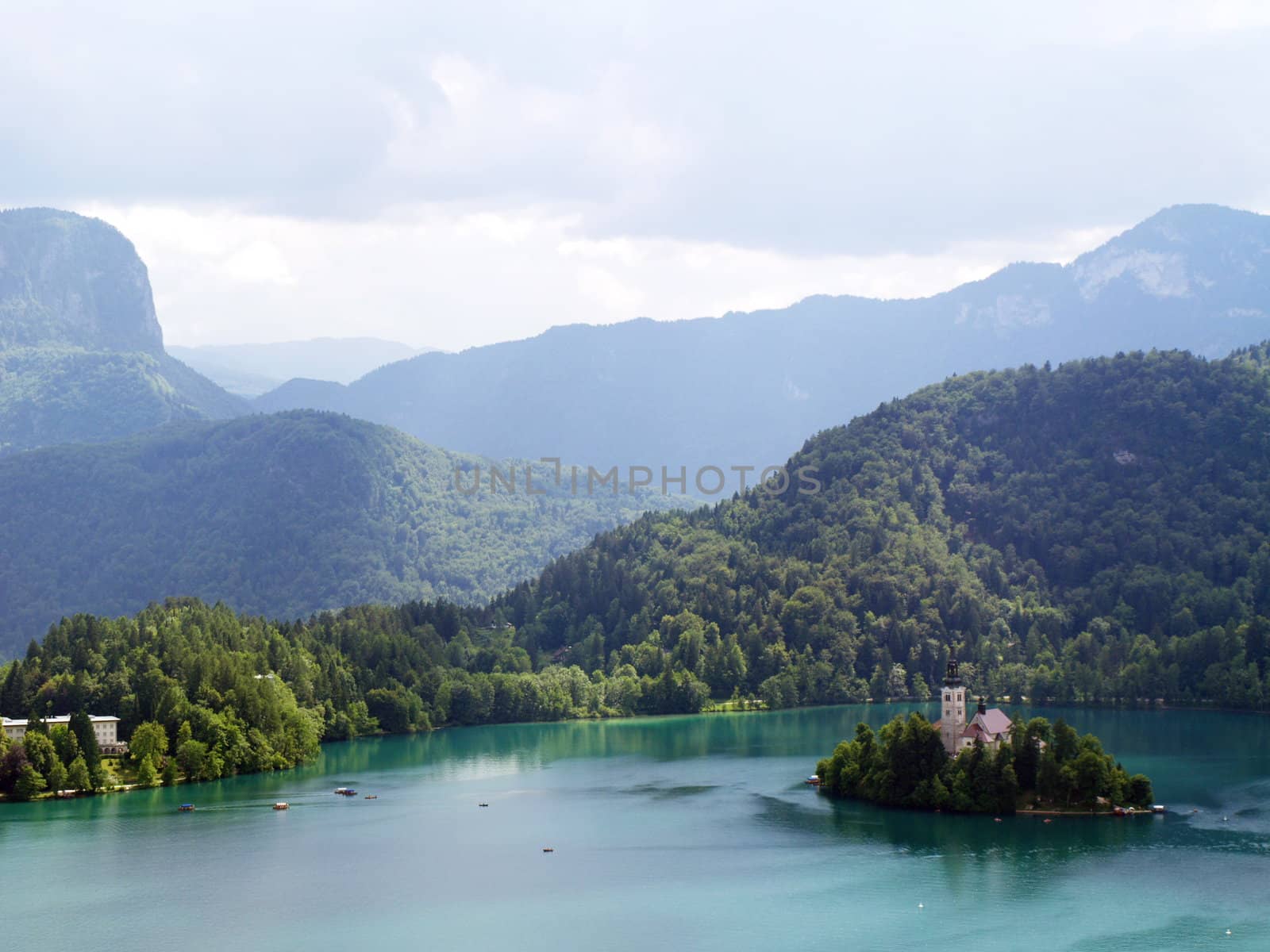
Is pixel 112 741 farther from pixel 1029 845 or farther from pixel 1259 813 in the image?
pixel 1259 813

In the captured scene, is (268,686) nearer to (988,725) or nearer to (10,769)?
(10,769)

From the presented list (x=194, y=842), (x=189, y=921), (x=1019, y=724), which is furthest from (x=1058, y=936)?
(x=194, y=842)

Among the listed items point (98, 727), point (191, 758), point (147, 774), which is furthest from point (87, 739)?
point (98, 727)

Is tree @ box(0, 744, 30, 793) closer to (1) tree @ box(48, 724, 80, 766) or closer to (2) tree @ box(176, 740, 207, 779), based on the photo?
(1) tree @ box(48, 724, 80, 766)

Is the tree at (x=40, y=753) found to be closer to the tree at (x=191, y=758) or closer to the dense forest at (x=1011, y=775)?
the tree at (x=191, y=758)

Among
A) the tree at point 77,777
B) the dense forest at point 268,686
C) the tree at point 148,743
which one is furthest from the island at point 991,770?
the tree at point 77,777

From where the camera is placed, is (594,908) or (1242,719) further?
(1242,719)

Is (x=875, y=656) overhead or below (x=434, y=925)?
overhead
